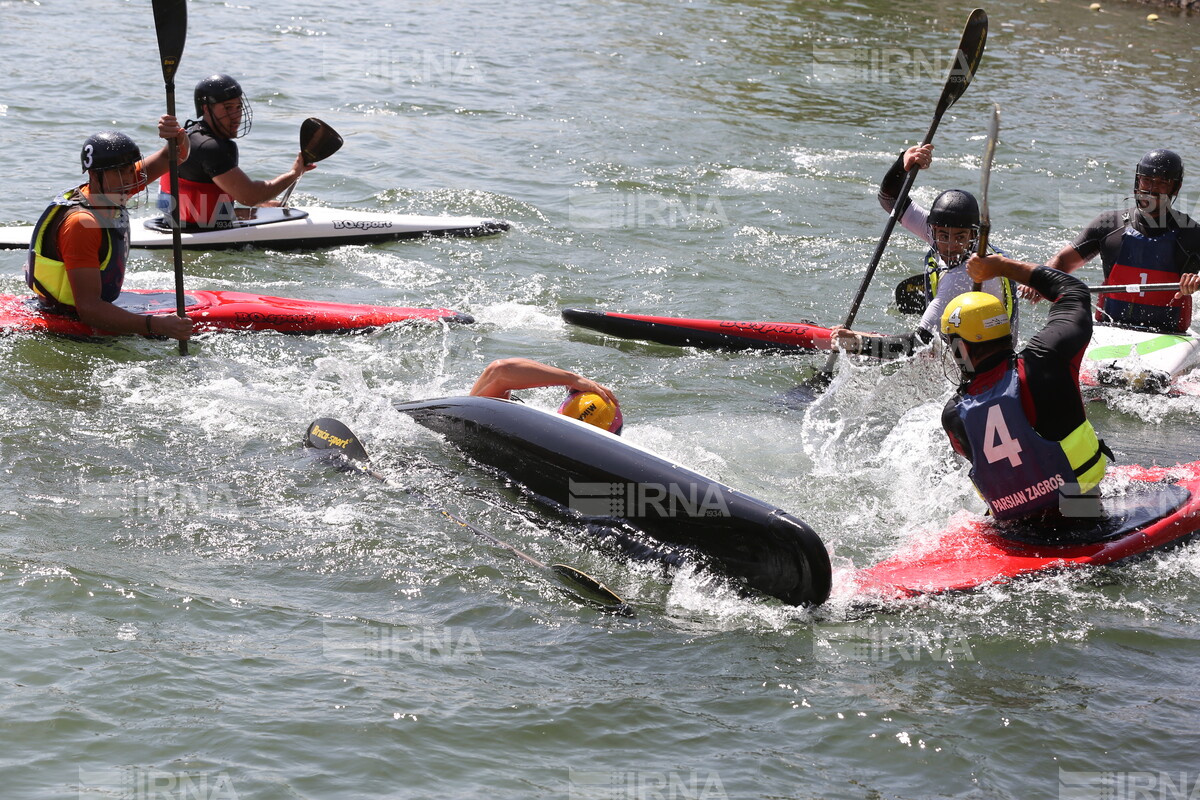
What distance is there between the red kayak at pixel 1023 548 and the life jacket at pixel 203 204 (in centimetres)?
660

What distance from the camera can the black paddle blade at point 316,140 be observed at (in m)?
9.60

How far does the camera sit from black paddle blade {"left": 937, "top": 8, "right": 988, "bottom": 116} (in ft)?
24.1

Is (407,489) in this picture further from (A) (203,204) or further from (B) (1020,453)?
(A) (203,204)

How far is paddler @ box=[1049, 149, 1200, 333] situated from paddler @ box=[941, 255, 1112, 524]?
9.78ft

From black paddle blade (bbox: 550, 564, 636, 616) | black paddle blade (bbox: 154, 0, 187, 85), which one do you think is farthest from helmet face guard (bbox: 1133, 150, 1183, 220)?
black paddle blade (bbox: 154, 0, 187, 85)

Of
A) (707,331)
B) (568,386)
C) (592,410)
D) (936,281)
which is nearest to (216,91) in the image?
(707,331)

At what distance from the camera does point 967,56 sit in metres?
7.45

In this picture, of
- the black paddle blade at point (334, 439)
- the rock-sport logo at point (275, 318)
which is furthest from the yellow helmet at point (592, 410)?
the rock-sport logo at point (275, 318)

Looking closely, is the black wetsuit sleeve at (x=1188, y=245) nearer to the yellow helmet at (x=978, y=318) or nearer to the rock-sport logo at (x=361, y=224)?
the yellow helmet at (x=978, y=318)

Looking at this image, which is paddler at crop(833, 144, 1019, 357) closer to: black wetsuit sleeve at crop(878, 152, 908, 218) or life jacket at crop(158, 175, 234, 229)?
black wetsuit sleeve at crop(878, 152, 908, 218)

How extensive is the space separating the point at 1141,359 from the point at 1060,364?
327 cm

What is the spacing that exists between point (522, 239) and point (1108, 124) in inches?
368

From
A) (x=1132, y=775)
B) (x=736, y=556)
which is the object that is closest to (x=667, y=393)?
(x=736, y=556)

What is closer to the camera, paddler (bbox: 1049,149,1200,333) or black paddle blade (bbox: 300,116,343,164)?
paddler (bbox: 1049,149,1200,333)
